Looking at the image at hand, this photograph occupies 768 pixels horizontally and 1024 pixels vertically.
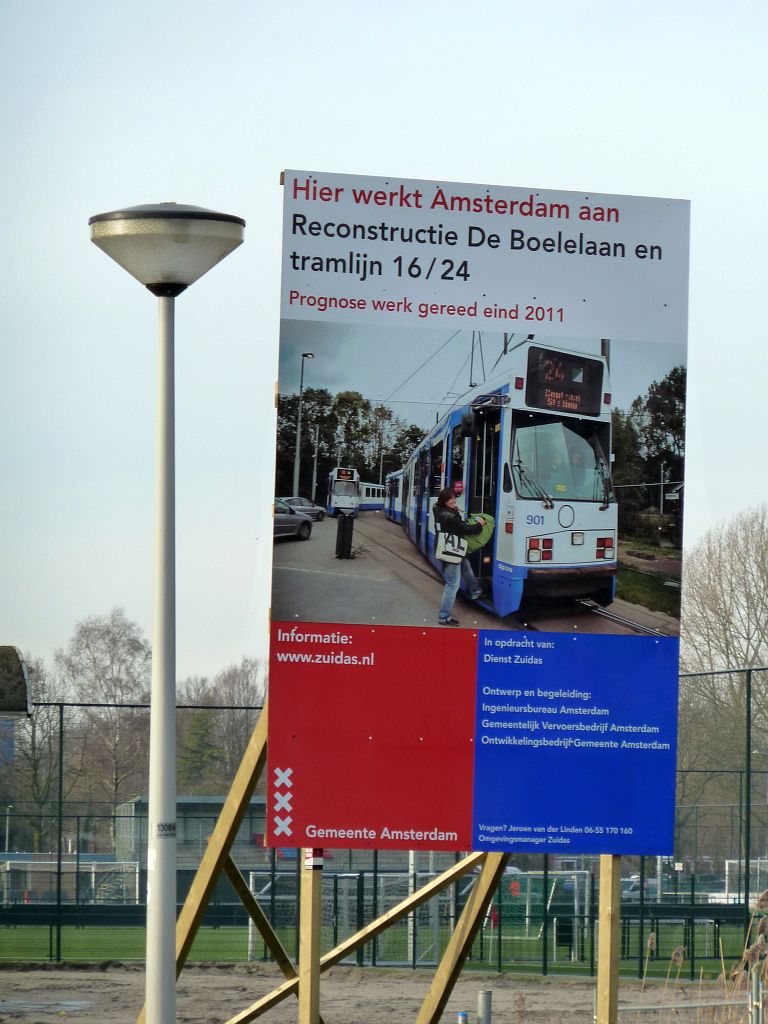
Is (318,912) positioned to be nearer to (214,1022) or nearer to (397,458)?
(397,458)

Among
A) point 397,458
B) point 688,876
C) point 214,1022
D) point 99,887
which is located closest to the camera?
point 397,458

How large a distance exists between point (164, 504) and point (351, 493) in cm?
106

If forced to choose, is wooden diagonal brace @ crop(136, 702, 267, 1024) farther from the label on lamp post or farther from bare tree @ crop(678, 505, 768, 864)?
bare tree @ crop(678, 505, 768, 864)

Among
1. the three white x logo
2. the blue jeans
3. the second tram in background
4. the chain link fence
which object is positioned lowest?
the chain link fence

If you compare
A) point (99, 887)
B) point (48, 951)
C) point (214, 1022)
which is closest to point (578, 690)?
point (214, 1022)

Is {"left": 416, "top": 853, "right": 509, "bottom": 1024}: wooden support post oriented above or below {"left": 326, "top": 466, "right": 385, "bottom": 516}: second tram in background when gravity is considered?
below

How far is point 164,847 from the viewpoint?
5.80 meters

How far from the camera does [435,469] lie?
6.74 m

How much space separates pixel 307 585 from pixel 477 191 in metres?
2.12

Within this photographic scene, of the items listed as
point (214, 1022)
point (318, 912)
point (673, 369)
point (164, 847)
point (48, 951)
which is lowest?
point (48, 951)

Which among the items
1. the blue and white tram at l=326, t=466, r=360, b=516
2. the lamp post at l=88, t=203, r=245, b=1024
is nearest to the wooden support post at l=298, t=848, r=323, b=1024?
the lamp post at l=88, t=203, r=245, b=1024

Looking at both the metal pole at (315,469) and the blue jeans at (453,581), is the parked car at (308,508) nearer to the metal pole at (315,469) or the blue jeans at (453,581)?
the metal pole at (315,469)

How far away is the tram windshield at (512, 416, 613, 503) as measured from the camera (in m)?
6.82

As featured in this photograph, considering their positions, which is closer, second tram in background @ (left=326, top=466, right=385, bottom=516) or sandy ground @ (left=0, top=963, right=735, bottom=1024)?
second tram in background @ (left=326, top=466, right=385, bottom=516)
